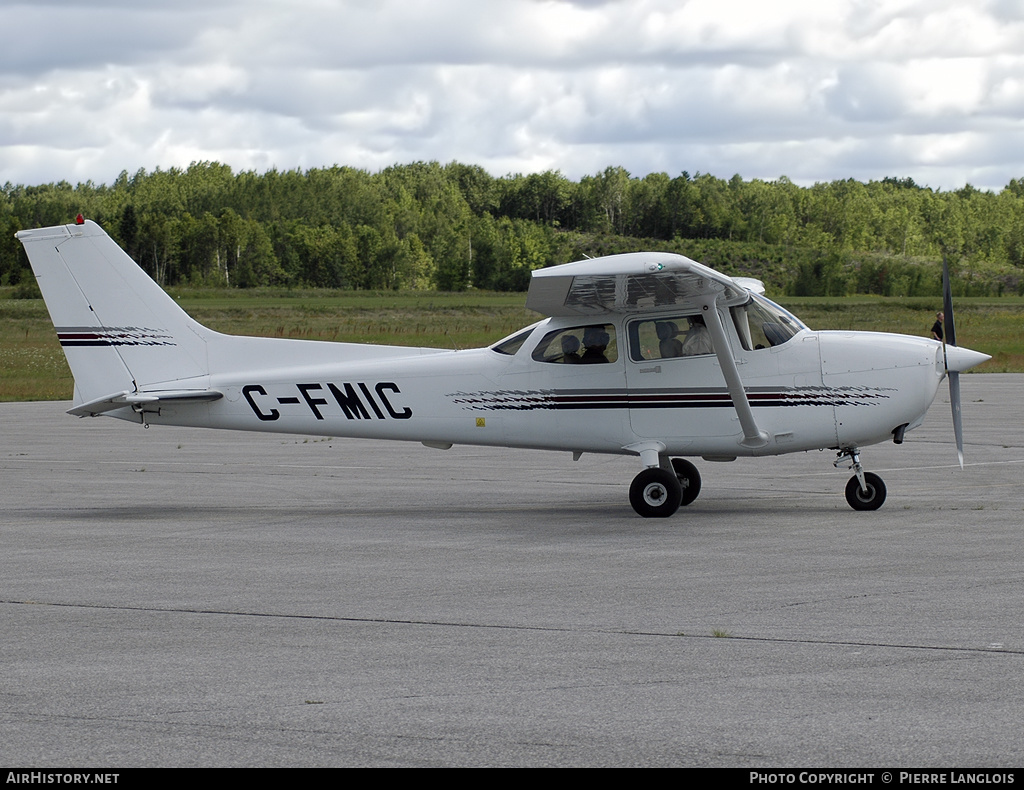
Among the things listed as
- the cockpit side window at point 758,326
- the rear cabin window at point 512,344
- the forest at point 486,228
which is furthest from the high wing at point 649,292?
the forest at point 486,228

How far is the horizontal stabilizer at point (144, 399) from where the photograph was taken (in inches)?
485

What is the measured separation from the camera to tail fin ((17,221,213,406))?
1254 centimetres

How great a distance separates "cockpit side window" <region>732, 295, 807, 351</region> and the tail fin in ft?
18.2

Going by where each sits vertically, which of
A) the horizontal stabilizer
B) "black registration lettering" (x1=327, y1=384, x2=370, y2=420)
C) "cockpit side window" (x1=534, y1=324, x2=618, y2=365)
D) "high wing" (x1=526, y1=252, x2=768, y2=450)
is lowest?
"black registration lettering" (x1=327, y1=384, x2=370, y2=420)

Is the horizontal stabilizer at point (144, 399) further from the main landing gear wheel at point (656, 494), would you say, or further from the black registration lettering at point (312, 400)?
the main landing gear wheel at point (656, 494)

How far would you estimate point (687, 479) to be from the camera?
13.1 meters

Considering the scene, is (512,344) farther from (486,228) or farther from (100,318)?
(486,228)

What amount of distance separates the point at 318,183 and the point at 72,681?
160805 millimetres

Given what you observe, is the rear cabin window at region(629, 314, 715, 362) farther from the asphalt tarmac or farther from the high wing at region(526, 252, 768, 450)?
the asphalt tarmac

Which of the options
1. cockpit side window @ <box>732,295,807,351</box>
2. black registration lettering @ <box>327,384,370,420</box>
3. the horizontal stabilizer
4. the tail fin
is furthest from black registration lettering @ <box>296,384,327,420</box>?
cockpit side window @ <box>732,295,807,351</box>

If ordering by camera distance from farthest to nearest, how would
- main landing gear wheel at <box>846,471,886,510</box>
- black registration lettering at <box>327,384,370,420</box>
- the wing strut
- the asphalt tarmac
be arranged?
black registration lettering at <box>327,384,370,420</box> < main landing gear wheel at <box>846,471,886,510</box> < the wing strut < the asphalt tarmac

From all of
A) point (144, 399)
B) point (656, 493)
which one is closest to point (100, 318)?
point (144, 399)
